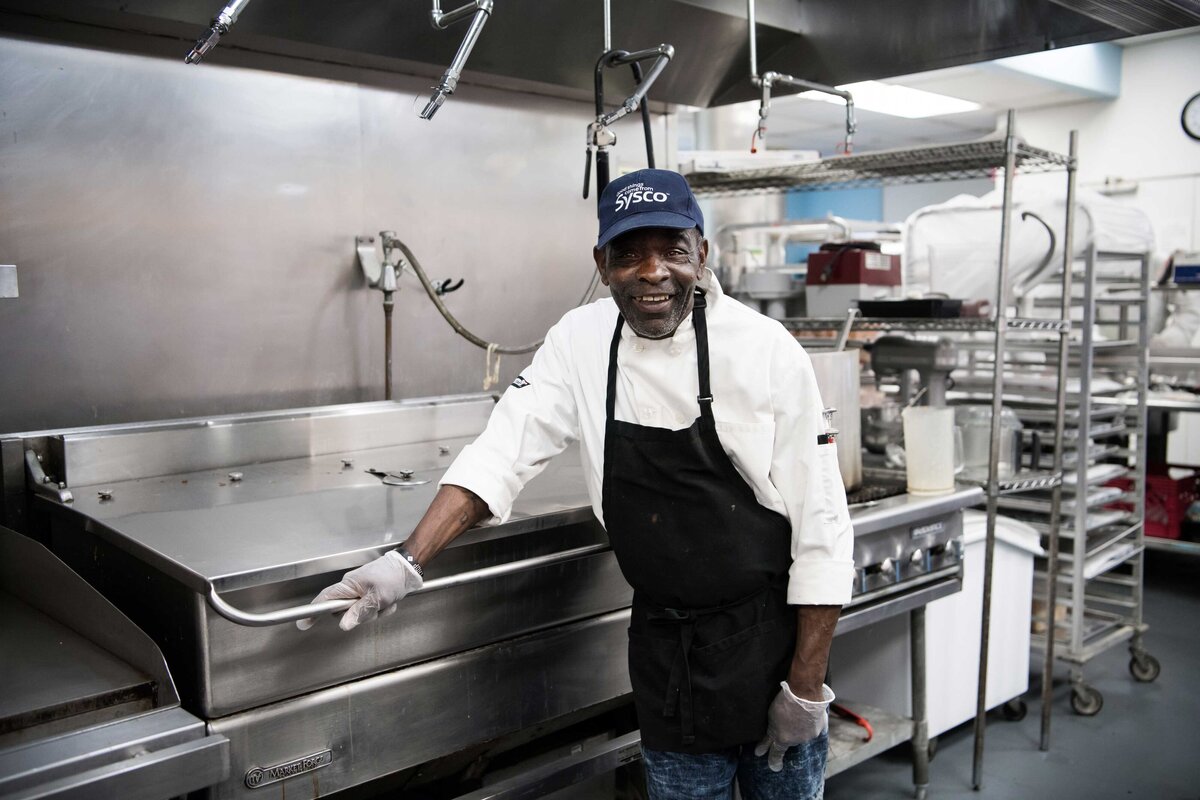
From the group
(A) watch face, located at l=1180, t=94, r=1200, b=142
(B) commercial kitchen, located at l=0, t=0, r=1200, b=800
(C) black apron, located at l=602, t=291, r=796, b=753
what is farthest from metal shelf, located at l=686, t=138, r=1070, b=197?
(A) watch face, located at l=1180, t=94, r=1200, b=142

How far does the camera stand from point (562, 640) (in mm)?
1804

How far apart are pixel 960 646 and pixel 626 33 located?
77.4 inches

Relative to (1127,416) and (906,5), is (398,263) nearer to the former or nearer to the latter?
(906,5)

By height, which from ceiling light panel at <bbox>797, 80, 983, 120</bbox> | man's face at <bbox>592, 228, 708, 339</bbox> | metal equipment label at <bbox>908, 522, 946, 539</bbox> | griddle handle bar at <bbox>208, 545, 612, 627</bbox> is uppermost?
ceiling light panel at <bbox>797, 80, 983, 120</bbox>

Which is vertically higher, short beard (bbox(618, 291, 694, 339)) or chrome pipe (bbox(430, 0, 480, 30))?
chrome pipe (bbox(430, 0, 480, 30))

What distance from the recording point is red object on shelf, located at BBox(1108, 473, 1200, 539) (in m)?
4.84

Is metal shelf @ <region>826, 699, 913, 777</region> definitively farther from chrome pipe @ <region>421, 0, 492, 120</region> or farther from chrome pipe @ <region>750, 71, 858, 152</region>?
chrome pipe @ <region>421, 0, 492, 120</region>

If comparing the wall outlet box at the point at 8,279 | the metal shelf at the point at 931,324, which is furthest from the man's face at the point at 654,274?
the metal shelf at the point at 931,324

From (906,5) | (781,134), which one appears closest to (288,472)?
(906,5)

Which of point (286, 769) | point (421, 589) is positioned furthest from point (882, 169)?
point (286, 769)

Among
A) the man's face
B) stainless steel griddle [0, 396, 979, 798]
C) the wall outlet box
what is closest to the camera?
stainless steel griddle [0, 396, 979, 798]

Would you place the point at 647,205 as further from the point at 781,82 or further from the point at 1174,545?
the point at 1174,545

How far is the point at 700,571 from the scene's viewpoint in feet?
5.13

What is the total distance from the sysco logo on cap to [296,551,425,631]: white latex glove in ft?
2.04
